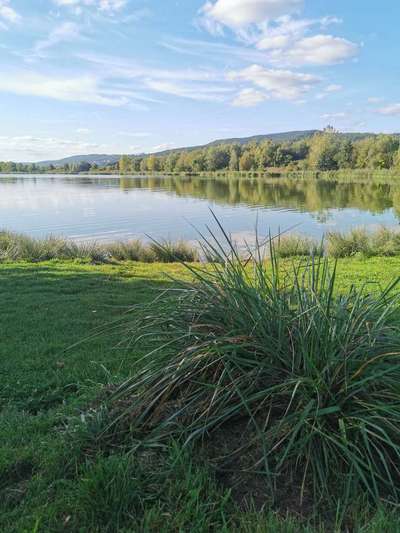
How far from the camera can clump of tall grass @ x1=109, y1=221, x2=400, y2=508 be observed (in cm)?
232

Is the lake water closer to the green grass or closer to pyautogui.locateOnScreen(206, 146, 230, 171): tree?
the green grass

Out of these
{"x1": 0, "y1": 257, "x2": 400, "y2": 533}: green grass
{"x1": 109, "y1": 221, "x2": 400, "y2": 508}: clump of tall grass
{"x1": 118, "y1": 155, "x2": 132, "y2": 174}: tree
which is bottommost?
{"x1": 0, "y1": 257, "x2": 400, "y2": 533}: green grass

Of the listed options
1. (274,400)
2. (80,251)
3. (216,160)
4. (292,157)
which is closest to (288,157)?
(292,157)

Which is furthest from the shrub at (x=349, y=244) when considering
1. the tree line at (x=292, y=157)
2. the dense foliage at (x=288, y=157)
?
the tree line at (x=292, y=157)

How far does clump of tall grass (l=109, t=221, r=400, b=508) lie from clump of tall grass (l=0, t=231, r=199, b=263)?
10864 millimetres

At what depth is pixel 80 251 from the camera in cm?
1527

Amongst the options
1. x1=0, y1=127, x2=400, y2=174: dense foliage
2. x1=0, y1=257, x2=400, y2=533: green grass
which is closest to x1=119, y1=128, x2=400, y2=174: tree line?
x1=0, y1=127, x2=400, y2=174: dense foliage

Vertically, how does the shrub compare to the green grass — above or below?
below

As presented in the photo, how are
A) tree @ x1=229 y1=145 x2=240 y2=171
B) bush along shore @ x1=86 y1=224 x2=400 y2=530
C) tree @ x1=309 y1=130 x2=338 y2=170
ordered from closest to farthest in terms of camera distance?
bush along shore @ x1=86 y1=224 x2=400 y2=530
tree @ x1=309 y1=130 x2=338 y2=170
tree @ x1=229 y1=145 x2=240 y2=171

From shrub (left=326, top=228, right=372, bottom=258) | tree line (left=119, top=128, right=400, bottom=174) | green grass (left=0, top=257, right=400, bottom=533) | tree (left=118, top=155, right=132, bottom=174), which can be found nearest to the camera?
green grass (left=0, top=257, right=400, bottom=533)

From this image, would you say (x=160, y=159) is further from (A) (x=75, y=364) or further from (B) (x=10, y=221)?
(A) (x=75, y=364)

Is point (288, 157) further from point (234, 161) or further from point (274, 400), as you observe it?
point (274, 400)

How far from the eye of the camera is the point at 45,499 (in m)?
2.21

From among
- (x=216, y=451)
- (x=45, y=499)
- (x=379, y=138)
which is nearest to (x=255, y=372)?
(x=216, y=451)
